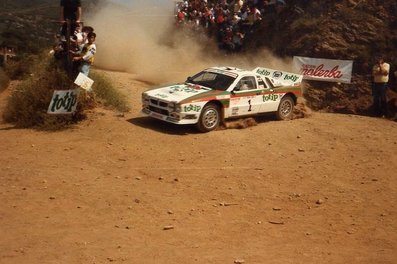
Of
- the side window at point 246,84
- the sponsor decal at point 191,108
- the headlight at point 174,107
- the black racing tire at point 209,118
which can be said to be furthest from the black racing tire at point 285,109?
the headlight at point 174,107

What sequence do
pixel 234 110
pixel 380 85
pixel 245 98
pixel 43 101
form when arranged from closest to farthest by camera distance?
1. pixel 43 101
2. pixel 234 110
3. pixel 245 98
4. pixel 380 85

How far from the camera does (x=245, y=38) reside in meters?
23.8

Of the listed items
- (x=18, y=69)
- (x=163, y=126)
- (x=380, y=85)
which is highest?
(x=380, y=85)

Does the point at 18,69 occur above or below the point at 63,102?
above

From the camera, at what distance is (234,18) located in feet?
77.5

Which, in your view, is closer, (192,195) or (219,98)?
(192,195)

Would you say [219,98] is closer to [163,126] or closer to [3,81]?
[163,126]

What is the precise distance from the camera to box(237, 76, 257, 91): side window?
512 inches

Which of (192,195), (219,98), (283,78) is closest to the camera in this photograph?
(192,195)

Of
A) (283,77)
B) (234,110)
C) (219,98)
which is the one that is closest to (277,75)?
(283,77)

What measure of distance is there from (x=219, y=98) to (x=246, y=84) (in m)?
1.17

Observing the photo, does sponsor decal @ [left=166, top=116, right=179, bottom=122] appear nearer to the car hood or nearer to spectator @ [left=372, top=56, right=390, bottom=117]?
the car hood

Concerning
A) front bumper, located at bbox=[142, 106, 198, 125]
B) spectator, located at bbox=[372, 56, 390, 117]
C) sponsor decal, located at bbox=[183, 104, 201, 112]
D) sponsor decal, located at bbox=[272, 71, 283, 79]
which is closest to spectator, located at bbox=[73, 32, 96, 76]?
front bumper, located at bbox=[142, 106, 198, 125]

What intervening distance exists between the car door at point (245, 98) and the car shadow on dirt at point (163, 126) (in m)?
1.15
